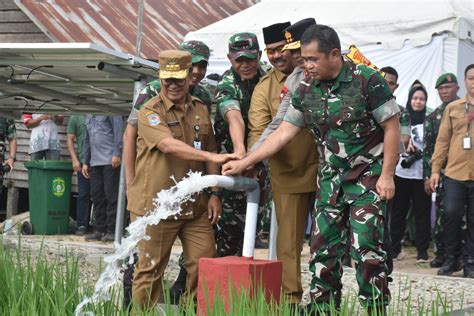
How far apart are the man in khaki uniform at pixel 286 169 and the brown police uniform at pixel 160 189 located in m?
0.52

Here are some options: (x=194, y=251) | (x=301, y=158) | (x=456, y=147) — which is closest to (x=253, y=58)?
(x=301, y=158)

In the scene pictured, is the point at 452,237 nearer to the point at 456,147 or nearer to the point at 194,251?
the point at 456,147

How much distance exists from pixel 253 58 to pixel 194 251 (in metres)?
1.35

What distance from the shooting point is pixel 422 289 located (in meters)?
8.84

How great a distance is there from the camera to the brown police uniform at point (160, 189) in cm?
658

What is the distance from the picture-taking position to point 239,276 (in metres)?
5.55

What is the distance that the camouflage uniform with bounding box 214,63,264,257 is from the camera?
7250 millimetres

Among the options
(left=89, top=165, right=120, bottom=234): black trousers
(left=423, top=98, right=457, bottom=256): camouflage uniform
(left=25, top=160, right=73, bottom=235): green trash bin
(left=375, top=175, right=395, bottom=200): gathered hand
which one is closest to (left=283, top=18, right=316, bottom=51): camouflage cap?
(left=375, top=175, right=395, bottom=200): gathered hand

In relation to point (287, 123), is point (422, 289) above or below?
below

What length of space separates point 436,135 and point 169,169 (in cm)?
494

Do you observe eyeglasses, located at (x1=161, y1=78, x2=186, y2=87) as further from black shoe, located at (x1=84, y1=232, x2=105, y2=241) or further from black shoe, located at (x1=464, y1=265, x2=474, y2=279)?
black shoe, located at (x1=84, y1=232, x2=105, y2=241)

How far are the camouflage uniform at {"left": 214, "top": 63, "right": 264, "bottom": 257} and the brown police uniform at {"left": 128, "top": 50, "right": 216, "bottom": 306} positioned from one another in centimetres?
54

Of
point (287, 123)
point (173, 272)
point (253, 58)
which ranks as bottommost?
point (173, 272)

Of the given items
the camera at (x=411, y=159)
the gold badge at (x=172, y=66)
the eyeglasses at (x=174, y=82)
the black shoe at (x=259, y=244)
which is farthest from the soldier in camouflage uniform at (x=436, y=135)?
Result: the gold badge at (x=172, y=66)
